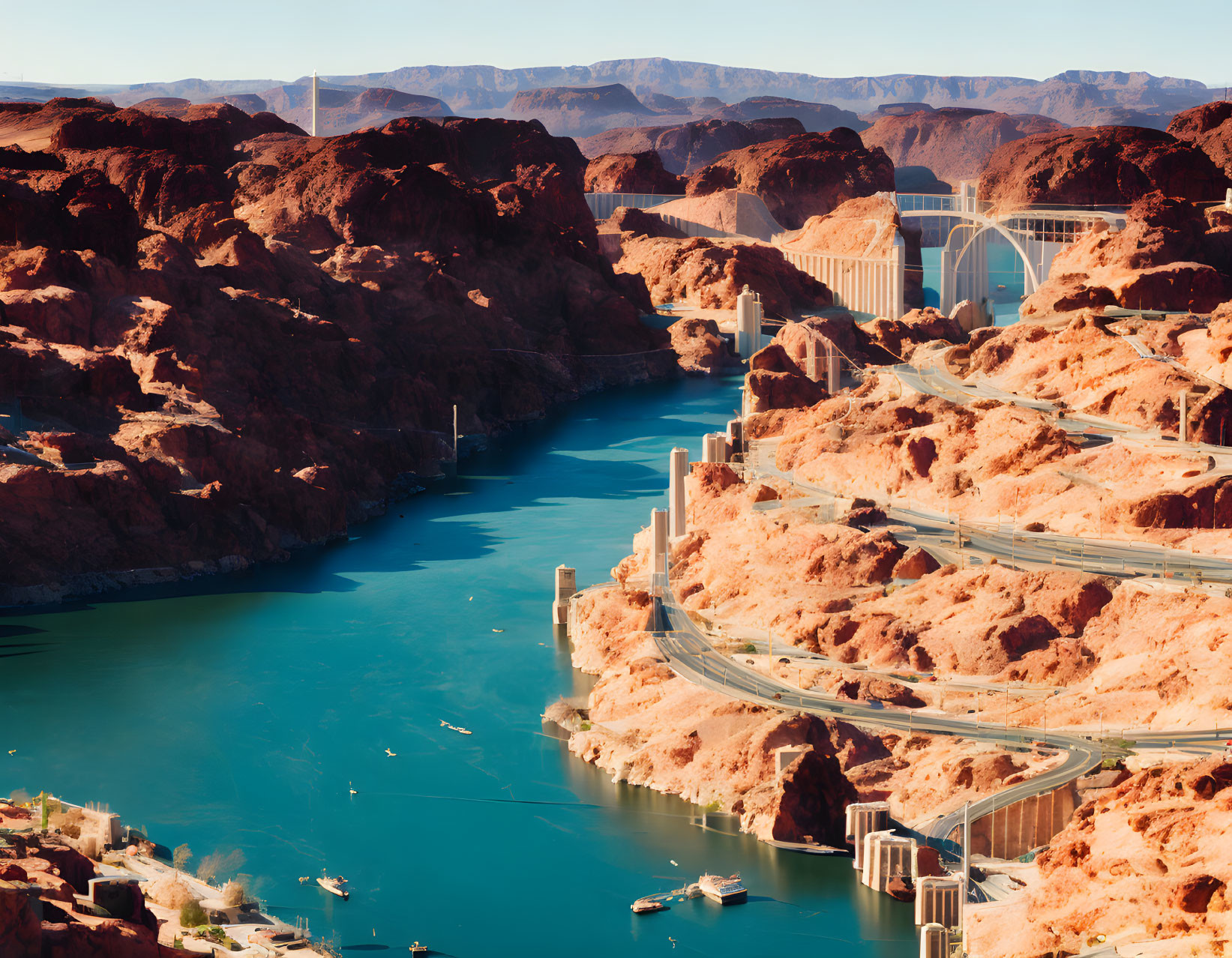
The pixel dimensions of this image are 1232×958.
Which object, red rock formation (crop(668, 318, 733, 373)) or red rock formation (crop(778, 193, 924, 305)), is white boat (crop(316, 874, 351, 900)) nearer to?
red rock formation (crop(668, 318, 733, 373))

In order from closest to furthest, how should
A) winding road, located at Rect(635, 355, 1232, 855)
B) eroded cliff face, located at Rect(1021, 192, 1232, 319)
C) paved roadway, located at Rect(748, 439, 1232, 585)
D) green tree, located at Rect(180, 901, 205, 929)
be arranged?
green tree, located at Rect(180, 901, 205, 929) < winding road, located at Rect(635, 355, 1232, 855) < paved roadway, located at Rect(748, 439, 1232, 585) < eroded cliff face, located at Rect(1021, 192, 1232, 319)

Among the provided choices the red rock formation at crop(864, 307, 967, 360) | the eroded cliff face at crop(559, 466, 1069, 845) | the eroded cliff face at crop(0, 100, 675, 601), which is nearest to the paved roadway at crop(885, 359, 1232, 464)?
the eroded cliff face at crop(559, 466, 1069, 845)

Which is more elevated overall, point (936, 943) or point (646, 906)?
point (936, 943)

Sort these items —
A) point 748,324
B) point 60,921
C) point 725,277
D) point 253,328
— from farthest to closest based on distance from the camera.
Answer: point 725,277, point 748,324, point 253,328, point 60,921

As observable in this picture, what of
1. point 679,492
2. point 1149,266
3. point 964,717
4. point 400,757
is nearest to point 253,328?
point 679,492

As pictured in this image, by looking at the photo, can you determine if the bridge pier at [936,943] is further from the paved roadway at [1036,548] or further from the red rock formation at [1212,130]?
the red rock formation at [1212,130]

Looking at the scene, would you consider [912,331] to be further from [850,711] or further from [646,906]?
[646,906]

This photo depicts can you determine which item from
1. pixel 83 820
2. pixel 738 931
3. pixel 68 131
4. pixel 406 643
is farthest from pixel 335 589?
pixel 68 131
